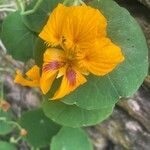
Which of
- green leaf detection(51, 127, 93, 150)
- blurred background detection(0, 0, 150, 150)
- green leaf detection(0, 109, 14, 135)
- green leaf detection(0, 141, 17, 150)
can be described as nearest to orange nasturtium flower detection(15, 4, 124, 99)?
blurred background detection(0, 0, 150, 150)

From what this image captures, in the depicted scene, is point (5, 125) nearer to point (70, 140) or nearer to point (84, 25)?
point (70, 140)

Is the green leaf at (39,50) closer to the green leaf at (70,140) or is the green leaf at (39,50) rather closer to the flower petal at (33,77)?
the flower petal at (33,77)

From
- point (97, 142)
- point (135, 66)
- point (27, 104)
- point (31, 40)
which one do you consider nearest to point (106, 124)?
point (97, 142)

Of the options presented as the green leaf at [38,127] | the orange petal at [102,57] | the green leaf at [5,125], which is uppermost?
the orange petal at [102,57]

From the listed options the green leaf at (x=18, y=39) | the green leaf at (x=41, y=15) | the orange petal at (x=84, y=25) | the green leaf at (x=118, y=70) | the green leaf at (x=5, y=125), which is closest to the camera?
the orange petal at (x=84, y=25)

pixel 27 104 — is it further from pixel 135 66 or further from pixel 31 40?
pixel 135 66

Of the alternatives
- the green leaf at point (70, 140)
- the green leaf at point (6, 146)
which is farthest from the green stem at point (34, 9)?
the green leaf at point (6, 146)

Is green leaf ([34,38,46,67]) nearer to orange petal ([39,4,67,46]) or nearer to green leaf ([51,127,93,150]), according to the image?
orange petal ([39,4,67,46])
